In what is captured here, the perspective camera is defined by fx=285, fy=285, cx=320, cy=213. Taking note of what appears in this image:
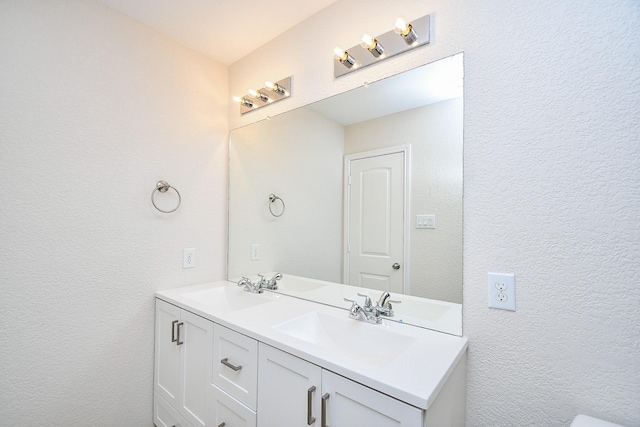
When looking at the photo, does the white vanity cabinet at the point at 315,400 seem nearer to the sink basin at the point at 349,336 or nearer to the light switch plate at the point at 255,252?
the sink basin at the point at 349,336

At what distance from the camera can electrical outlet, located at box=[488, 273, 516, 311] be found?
967 mm

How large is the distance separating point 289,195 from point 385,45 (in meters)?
0.96

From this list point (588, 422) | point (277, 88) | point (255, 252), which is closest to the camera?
point (588, 422)

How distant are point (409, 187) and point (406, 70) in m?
0.50

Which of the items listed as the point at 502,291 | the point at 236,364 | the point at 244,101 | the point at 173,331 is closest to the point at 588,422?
the point at 502,291

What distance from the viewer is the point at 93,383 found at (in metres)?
1.47

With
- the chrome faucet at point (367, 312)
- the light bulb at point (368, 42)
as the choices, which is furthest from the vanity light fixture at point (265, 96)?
the chrome faucet at point (367, 312)

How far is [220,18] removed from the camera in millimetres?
1586

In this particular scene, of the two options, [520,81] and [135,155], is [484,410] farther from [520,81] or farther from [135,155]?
[135,155]

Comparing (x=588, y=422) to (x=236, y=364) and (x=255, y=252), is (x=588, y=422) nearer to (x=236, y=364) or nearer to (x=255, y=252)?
(x=236, y=364)

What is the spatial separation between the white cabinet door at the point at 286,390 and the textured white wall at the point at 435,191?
0.57m

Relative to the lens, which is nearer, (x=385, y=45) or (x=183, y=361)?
(x=385, y=45)

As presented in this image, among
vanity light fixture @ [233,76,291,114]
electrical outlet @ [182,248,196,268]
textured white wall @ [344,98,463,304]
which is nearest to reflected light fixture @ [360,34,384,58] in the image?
textured white wall @ [344,98,463,304]

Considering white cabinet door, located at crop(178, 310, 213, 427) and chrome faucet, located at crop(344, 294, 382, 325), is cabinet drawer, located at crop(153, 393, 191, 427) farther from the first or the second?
chrome faucet, located at crop(344, 294, 382, 325)
